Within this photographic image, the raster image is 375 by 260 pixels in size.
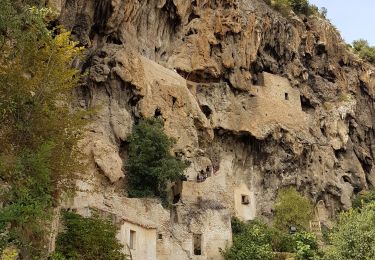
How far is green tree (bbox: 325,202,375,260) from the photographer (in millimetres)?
20359

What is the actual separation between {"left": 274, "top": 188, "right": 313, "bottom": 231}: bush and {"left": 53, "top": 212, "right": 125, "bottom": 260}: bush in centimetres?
1509

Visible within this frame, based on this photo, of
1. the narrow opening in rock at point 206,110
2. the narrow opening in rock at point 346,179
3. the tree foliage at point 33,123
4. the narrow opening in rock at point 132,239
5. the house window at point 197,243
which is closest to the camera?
the tree foliage at point 33,123

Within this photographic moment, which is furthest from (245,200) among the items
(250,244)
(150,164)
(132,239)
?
(132,239)

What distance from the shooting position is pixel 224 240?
25953 millimetres

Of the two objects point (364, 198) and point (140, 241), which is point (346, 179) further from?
point (140, 241)

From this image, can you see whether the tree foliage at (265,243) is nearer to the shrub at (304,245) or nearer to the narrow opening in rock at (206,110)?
the shrub at (304,245)

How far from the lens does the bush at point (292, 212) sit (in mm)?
31531

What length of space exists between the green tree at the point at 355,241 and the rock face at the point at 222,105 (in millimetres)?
6204

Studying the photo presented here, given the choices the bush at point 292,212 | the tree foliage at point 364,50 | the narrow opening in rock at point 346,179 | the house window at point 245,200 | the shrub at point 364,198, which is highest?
the tree foliage at point 364,50

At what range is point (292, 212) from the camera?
3172 centimetres

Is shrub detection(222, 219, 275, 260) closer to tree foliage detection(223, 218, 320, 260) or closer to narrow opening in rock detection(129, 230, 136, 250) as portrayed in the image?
→ tree foliage detection(223, 218, 320, 260)

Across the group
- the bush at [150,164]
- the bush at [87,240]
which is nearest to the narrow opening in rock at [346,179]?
the bush at [150,164]

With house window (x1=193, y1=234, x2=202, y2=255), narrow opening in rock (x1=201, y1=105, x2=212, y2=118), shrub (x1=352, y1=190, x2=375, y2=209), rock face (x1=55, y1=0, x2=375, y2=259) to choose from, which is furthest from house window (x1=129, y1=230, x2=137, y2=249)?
shrub (x1=352, y1=190, x2=375, y2=209)

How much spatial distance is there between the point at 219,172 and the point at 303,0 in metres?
22.6
